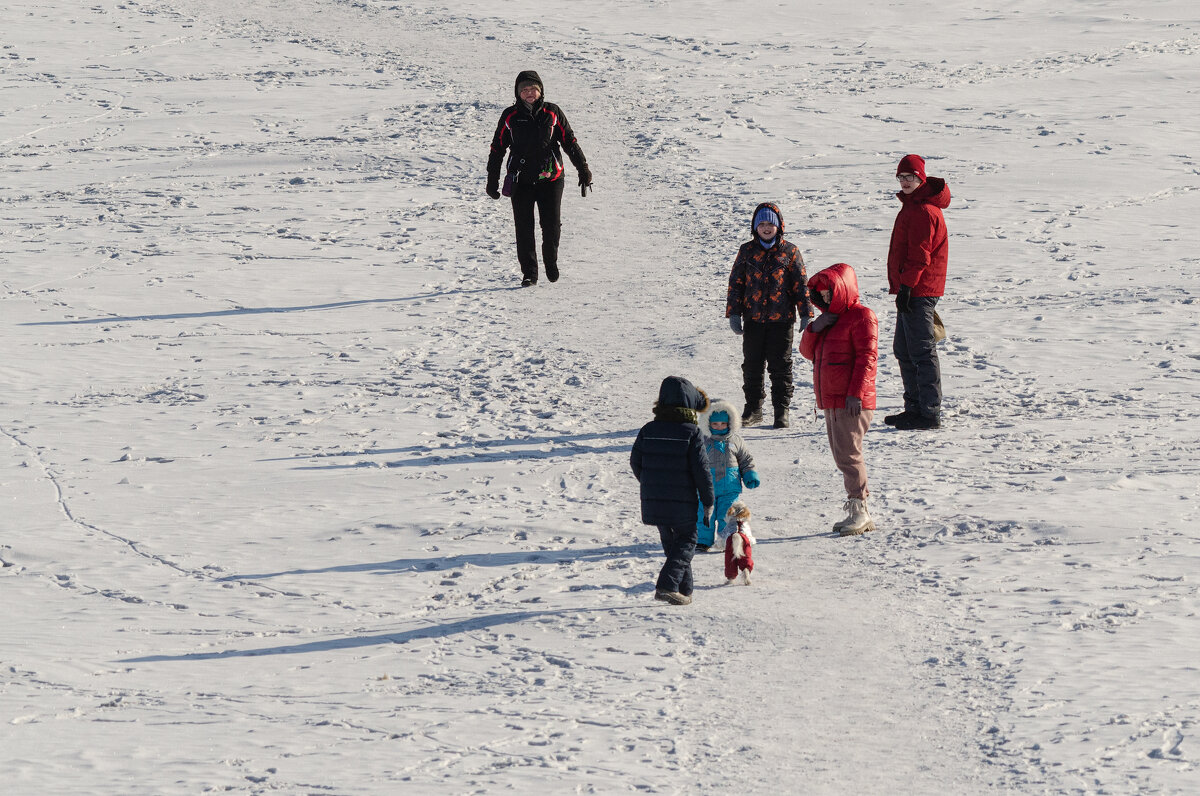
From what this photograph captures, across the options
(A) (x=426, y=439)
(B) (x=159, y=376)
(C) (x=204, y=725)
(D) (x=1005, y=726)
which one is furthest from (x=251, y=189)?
(D) (x=1005, y=726)

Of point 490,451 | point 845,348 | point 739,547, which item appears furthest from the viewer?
point 490,451

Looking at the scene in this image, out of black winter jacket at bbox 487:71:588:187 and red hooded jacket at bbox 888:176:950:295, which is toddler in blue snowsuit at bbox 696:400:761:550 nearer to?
red hooded jacket at bbox 888:176:950:295

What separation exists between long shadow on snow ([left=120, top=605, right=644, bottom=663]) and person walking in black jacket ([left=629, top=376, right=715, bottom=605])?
414 mm

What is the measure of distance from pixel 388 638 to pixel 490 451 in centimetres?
253

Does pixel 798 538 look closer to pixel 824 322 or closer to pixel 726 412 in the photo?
pixel 726 412

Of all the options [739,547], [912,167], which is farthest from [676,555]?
[912,167]

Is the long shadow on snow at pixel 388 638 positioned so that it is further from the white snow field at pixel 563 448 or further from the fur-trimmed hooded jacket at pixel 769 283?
the fur-trimmed hooded jacket at pixel 769 283

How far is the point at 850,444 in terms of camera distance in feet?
24.0

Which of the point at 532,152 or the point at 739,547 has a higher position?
the point at 532,152

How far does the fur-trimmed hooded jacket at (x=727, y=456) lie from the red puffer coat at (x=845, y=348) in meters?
0.58

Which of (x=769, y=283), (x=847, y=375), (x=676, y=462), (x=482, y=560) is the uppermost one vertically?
(x=769, y=283)

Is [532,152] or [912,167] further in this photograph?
[532,152]

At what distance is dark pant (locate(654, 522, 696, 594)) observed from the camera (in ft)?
21.4

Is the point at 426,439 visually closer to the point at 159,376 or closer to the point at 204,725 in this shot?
the point at 159,376
